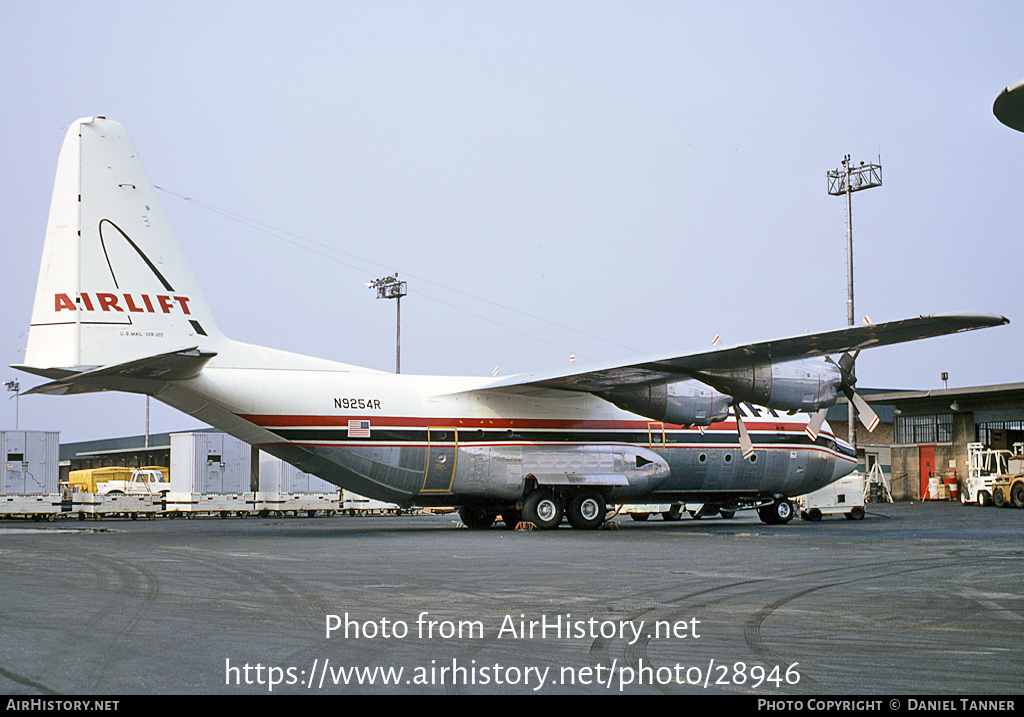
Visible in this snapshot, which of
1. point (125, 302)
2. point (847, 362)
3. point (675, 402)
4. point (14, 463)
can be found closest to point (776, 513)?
point (847, 362)

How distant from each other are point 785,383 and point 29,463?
100 feet

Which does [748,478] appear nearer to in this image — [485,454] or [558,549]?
[485,454]

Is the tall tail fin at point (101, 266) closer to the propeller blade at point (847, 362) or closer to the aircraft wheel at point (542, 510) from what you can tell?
the aircraft wheel at point (542, 510)

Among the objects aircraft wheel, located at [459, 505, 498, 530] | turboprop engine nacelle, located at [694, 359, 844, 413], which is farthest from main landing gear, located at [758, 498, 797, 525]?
aircraft wheel, located at [459, 505, 498, 530]

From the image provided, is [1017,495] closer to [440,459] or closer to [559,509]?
[559,509]

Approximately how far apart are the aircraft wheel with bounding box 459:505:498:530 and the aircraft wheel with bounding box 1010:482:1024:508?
85.9 ft

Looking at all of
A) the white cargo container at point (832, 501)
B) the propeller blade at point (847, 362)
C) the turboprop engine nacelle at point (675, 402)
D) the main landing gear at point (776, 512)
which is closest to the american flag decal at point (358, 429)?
the turboprop engine nacelle at point (675, 402)

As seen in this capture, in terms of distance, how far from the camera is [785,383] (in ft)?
74.1

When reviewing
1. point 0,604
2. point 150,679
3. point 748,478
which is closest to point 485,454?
point 748,478

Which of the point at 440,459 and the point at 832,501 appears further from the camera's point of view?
the point at 832,501

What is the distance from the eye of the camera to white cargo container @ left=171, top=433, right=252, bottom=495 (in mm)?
40625

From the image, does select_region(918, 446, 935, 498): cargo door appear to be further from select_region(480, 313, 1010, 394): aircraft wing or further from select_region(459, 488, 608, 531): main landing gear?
select_region(480, 313, 1010, 394): aircraft wing

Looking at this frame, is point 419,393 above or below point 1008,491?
above

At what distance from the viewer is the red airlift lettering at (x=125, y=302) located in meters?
19.7
